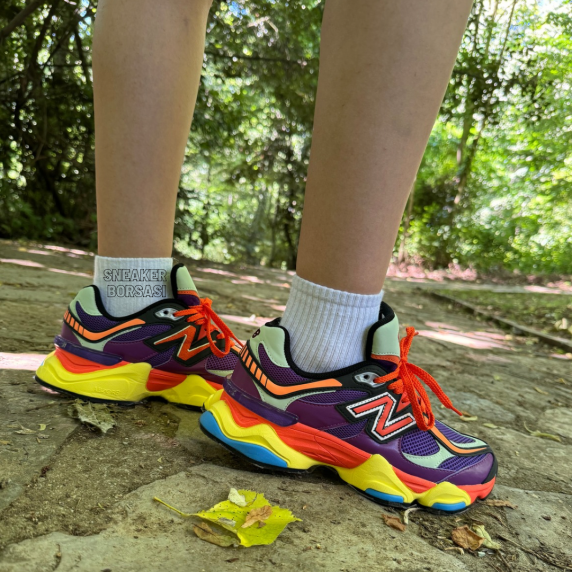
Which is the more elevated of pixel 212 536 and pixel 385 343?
pixel 385 343

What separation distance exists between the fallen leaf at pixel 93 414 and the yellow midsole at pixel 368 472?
244 mm

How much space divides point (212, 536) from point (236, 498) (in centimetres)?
10

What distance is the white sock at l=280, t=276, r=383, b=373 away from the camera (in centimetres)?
94

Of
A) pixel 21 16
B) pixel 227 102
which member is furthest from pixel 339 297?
pixel 227 102

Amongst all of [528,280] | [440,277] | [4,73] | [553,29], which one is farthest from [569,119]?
[4,73]

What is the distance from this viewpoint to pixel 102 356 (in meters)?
1.13

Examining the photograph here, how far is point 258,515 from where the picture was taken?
762mm

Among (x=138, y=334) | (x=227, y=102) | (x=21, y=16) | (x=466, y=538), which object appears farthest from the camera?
(x=227, y=102)

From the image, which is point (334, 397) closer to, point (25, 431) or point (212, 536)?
point (212, 536)

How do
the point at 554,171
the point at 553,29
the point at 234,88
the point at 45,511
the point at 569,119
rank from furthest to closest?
the point at 554,171 → the point at 569,119 → the point at 553,29 → the point at 234,88 → the point at 45,511

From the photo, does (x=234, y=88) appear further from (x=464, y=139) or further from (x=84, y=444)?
(x=84, y=444)

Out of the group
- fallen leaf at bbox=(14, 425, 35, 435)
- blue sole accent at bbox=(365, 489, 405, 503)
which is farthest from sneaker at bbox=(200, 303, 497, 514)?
fallen leaf at bbox=(14, 425, 35, 435)

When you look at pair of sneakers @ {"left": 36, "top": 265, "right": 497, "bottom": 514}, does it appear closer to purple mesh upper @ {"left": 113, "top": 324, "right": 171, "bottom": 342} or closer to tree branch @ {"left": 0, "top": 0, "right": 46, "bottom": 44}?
purple mesh upper @ {"left": 113, "top": 324, "right": 171, "bottom": 342}

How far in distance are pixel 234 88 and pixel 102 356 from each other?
6053 mm
